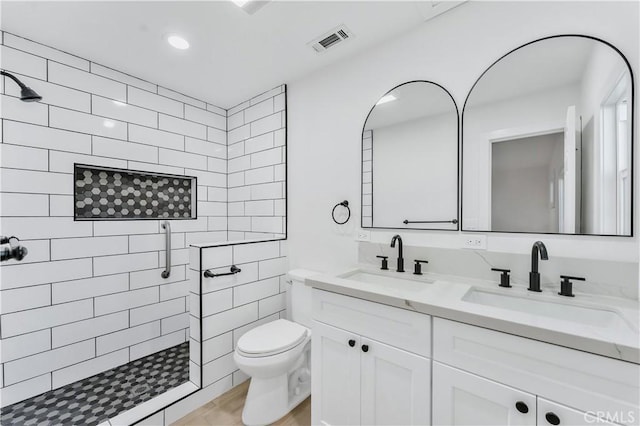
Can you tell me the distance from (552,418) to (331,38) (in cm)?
210

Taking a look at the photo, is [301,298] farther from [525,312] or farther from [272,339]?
[525,312]

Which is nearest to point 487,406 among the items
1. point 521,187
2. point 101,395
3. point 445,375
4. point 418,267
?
point 445,375

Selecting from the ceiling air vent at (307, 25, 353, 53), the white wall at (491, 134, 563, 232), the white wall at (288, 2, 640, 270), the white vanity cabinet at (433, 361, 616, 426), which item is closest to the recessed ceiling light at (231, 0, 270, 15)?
the ceiling air vent at (307, 25, 353, 53)

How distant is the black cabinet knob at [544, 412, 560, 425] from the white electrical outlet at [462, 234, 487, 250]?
2.46 ft

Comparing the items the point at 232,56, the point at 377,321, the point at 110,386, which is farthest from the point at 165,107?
the point at 377,321

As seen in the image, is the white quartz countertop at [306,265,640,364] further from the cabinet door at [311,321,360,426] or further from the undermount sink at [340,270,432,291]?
the cabinet door at [311,321,360,426]

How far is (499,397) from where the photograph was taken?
0.91m

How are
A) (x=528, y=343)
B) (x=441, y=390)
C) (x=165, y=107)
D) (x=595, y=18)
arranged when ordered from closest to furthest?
(x=528, y=343) < (x=441, y=390) < (x=595, y=18) < (x=165, y=107)

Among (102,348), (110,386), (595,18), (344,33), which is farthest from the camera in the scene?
(102,348)

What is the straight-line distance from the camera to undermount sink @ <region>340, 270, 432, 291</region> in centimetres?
147

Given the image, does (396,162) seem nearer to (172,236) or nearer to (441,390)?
(441,390)

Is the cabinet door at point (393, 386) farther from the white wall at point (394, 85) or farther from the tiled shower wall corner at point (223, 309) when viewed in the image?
the tiled shower wall corner at point (223, 309)

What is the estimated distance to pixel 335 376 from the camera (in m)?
1.34

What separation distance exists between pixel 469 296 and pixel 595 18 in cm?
135
